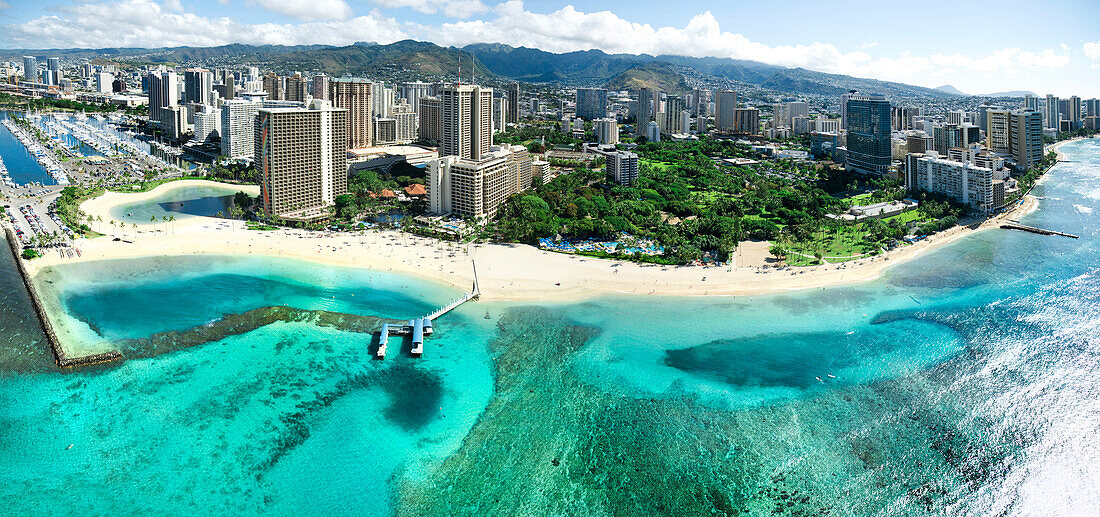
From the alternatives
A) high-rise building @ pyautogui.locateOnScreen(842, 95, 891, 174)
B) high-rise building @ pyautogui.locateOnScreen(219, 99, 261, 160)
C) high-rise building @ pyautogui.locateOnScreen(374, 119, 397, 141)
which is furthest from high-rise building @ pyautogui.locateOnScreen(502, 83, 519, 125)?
high-rise building @ pyautogui.locateOnScreen(842, 95, 891, 174)

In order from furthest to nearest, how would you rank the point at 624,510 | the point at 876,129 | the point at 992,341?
the point at 876,129
the point at 992,341
the point at 624,510

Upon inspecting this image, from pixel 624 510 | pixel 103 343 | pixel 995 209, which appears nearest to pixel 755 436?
pixel 624 510

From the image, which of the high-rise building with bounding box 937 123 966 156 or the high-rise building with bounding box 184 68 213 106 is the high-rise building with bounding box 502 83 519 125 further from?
the high-rise building with bounding box 937 123 966 156

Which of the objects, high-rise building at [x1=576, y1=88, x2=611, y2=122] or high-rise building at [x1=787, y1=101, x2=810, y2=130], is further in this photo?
high-rise building at [x1=576, y1=88, x2=611, y2=122]

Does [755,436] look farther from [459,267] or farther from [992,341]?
[459,267]

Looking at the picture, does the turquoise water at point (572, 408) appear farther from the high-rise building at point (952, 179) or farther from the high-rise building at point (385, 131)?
the high-rise building at point (385, 131)
